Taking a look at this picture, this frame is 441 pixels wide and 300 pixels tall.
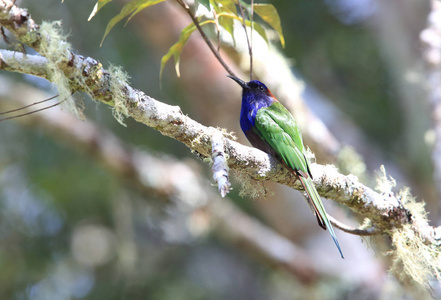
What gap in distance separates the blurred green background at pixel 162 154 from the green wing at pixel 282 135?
245cm

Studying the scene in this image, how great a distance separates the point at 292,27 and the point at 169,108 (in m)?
4.71

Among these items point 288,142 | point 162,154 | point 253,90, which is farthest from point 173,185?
point 288,142

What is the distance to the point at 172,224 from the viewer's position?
21.9 ft

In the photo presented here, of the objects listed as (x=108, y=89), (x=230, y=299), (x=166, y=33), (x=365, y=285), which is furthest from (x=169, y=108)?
(x=230, y=299)

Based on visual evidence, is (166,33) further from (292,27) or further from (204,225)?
(204,225)

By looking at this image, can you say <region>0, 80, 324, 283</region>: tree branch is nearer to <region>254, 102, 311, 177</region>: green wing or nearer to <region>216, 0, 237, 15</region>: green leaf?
<region>254, 102, 311, 177</region>: green wing

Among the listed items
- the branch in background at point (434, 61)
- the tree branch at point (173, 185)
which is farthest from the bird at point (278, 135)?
the tree branch at point (173, 185)

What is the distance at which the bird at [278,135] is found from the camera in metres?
2.43

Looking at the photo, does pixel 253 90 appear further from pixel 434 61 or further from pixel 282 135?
pixel 434 61

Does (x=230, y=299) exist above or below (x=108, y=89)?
below

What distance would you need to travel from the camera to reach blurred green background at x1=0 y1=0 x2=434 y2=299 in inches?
224

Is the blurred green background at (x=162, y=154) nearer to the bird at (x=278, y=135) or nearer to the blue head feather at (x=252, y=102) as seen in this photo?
the blue head feather at (x=252, y=102)

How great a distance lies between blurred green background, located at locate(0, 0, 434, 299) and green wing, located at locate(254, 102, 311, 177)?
8.04ft

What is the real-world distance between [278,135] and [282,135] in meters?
0.02
